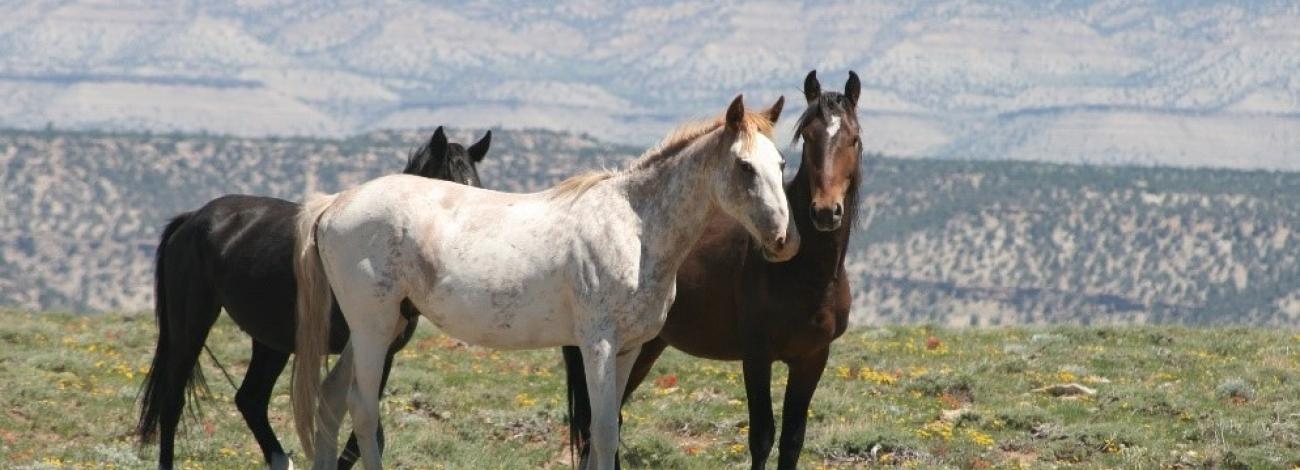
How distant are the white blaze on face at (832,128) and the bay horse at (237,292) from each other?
10.7 ft

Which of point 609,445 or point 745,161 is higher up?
point 745,161

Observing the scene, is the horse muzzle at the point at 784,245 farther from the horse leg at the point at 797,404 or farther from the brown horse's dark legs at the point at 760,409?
the horse leg at the point at 797,404

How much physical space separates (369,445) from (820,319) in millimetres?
3473

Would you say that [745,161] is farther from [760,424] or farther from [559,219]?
[760,424]

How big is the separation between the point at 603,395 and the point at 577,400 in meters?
2.52

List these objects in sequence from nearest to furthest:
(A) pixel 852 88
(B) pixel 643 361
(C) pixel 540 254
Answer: (C) pixel 540 254 < (A) pixel 852 88 < (B) pixel 643 361

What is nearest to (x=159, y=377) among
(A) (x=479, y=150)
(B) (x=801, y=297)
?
(A) (x=479, y=150)

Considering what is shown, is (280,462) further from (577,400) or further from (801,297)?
(801,297)

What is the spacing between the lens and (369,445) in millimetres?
12812

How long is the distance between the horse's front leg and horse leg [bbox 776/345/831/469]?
2375 millimetres

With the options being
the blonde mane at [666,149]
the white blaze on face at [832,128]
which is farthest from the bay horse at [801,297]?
the blonde mane at [666,149]

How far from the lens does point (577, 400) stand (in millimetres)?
14523

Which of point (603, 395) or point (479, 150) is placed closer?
point (603, 395)

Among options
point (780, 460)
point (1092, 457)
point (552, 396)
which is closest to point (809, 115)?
point (780, 460)
